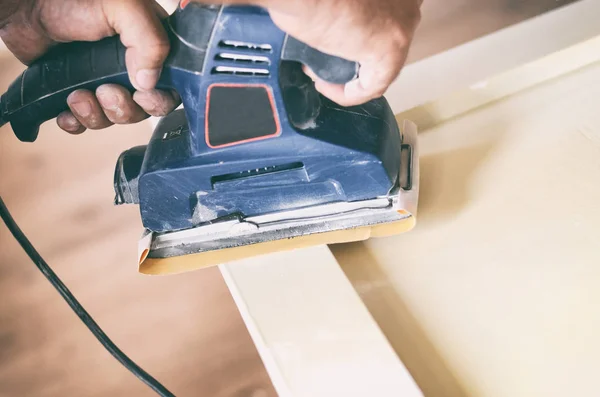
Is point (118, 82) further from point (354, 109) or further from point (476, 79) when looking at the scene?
point (476, 79)

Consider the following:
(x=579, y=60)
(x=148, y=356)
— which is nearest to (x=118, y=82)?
(x=148, y=356)

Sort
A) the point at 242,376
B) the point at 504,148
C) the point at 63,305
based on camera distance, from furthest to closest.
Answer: the point at 63,305 → the point at 242,376 → the point at 504,148

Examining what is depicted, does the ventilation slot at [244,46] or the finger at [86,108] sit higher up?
the ventilation slot at [244,46]

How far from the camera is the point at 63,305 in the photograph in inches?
38.8

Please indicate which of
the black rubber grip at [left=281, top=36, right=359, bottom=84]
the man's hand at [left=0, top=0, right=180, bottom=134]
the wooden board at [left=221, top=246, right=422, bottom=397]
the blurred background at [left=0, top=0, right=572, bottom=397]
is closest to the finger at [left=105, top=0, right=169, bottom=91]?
the man's hand at [left=0, top=0, right=180, bottom=134]

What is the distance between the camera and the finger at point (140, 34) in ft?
1.73

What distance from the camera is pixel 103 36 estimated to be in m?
0.57

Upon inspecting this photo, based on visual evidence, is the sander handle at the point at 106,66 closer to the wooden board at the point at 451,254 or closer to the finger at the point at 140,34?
the finger at the point at 140,34

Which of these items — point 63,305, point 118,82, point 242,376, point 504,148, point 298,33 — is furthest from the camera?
point 63,305

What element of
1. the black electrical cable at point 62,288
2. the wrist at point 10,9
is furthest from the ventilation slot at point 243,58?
the black electrical cable at point 62,288

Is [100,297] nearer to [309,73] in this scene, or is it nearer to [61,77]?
[61,77]

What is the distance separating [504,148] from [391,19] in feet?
1.21

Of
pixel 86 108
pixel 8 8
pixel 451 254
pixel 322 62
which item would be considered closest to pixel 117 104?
pixel 86 108

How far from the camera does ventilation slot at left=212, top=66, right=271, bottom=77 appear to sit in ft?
1.80
